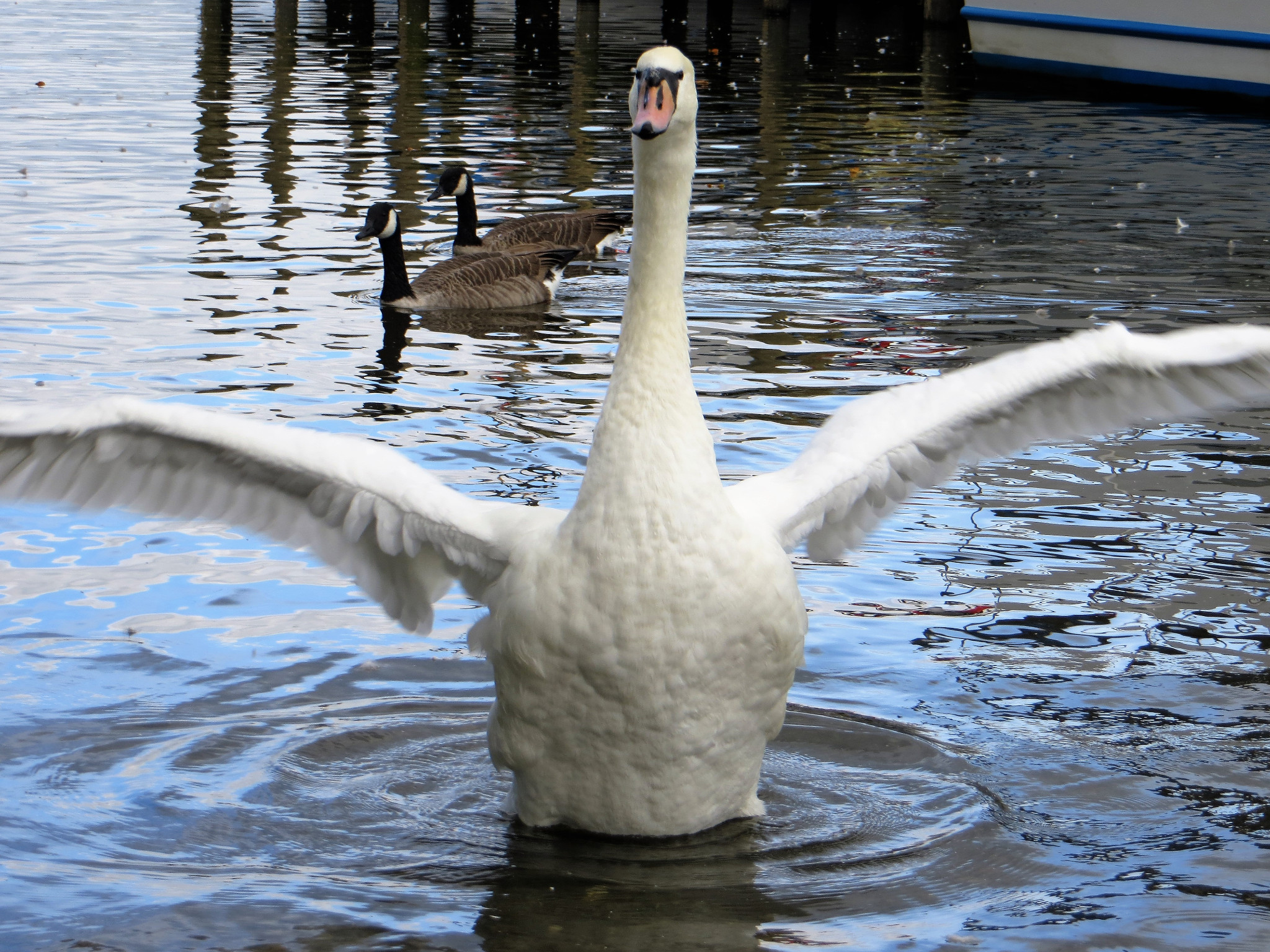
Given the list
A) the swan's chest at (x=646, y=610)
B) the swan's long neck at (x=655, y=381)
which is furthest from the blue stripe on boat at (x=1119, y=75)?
the swan's chest at (x=646, y=610)

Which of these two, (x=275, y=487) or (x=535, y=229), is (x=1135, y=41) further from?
(x=275, y=487)

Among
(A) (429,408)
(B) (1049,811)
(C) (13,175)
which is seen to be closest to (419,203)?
(C) (13,175)

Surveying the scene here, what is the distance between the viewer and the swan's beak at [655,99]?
441cm

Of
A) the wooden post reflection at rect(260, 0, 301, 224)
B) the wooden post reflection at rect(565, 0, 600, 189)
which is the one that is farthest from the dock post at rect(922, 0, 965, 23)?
the wooden post reflection at rect(260, 0, 301, 224)

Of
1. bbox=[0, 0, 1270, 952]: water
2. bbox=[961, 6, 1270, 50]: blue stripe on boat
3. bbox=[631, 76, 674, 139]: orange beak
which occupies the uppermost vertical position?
bbox=[961, 6, 1270, 50]: blue stripe on boat

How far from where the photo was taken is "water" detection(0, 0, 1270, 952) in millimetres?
4598

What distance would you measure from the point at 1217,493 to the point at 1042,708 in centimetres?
253

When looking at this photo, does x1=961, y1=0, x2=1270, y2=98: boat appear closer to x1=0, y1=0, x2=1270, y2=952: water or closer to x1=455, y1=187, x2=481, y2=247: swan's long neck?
x1=0, y1=0, x2=1270, y2=952: water

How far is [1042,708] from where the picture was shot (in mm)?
5824

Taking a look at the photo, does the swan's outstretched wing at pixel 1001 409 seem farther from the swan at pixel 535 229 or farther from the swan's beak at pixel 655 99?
the swan at pixel 535 229

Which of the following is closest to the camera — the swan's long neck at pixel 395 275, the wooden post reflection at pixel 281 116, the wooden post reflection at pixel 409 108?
the swan's long neck at pixel 395 275

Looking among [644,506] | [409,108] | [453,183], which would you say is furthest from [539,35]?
[644,506]

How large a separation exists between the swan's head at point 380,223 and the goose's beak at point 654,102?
7.90 meters

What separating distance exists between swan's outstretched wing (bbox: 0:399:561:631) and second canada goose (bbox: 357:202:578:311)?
23.5ft
